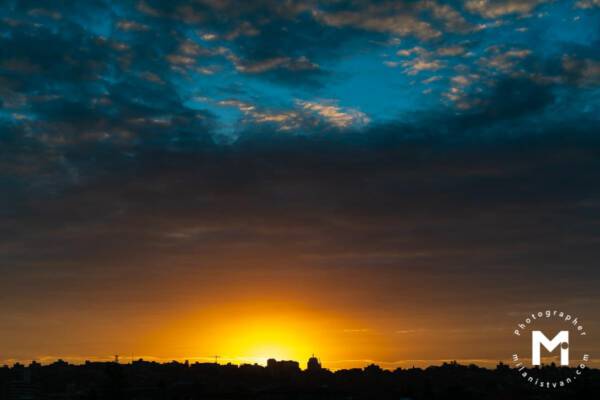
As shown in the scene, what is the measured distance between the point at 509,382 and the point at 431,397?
143ft

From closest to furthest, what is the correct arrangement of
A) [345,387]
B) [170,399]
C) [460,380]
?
[170,399], [460,380], [345,387]

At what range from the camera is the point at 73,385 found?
197500mm

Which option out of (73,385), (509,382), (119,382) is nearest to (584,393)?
(509,382)

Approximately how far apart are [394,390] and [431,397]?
51.5 metres

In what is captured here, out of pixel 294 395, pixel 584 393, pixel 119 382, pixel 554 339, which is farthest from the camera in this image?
pixel 294 395

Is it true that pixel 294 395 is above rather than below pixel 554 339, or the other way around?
below

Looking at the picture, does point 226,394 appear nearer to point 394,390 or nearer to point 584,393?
point 394,390

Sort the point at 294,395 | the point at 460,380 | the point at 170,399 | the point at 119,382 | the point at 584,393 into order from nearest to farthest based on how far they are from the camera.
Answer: the point at 584,393
the point at 119,382
the point at 294,395
the point at 170,399
the point at 460,380

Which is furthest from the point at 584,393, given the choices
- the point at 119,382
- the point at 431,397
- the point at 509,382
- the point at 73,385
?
the point at 73,385

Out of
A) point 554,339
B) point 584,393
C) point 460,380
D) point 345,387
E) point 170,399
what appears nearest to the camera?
point 554,339

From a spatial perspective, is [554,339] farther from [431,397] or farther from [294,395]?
[294,395]

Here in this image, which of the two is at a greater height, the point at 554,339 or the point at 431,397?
the point at 554,339

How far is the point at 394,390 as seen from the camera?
18962cm

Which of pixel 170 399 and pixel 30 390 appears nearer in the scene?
pixel 170 399
